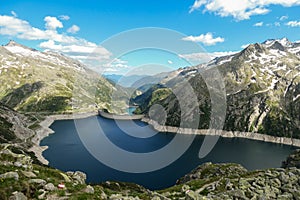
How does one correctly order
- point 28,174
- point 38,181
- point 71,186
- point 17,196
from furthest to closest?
point 71,186 < point 28,174 < point 38,181 < point 17,196

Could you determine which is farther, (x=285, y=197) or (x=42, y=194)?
(x=285, y=197)

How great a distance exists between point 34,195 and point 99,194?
6.61m

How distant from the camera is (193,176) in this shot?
94.9m

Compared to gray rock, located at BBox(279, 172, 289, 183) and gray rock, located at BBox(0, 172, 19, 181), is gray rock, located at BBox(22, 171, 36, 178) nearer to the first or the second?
gray rock, located at BBox(0, 172, 19, 181)

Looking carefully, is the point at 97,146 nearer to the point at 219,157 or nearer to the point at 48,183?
the point at 219,157

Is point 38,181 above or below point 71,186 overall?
above

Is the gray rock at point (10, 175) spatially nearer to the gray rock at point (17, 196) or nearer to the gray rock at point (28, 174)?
the gray rock at point (28, 174)

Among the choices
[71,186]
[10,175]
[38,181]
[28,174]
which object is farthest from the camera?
[71,186]

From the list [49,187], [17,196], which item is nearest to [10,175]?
[49,187]

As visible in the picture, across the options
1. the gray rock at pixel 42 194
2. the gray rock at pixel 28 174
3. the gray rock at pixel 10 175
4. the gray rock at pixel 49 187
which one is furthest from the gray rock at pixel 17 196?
the gray rock at pixel 28 174

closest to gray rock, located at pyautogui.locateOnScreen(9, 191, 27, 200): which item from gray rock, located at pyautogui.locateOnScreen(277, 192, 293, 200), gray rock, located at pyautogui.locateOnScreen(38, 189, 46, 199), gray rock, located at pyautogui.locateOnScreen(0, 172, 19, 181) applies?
gray rock, located at pyautogui.locateOnScreen(38, 189, 46, 199)

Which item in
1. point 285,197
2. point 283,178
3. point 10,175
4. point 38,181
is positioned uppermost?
point 10,175

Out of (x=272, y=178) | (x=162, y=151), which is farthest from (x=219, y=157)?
(x=272, y=178)

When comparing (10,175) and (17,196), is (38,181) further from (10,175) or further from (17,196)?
(17,196)
